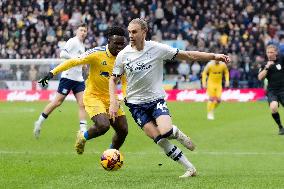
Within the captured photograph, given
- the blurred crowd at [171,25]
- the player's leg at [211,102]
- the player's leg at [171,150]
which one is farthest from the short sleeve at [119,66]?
the blurred crowd at [171,25]

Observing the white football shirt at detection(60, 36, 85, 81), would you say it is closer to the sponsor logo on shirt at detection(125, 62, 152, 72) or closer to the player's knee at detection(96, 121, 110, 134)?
the player's knee at detection(96, 121, 110, 134)

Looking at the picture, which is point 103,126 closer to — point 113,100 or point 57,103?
point 113,100

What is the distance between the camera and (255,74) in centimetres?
3622

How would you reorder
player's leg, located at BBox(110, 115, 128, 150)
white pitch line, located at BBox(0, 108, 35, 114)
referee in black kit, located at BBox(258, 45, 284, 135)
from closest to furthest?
player's leg, located at BBox(110, 115, 128, 150) → referee in black kit, located at BBox(258, 45, 284, 135) → white pitch line, located at BBox(0, 108, 35, 114)

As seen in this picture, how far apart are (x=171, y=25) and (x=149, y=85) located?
29.5 meters

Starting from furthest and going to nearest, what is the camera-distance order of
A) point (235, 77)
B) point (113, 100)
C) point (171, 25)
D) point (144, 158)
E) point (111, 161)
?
point (171, 25)
point (235, 77)
point (144, 158)
point (111, 161)
point (113, 100)

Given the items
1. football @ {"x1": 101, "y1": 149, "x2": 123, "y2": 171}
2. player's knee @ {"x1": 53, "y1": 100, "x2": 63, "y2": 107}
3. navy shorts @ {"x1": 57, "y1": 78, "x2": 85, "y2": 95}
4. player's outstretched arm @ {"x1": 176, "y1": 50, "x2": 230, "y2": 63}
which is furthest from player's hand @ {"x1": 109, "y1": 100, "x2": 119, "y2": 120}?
navy shorts @ {"x1": 57, "y1": 78, "x2": 85, "y2": 95}

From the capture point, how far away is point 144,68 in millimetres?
11492

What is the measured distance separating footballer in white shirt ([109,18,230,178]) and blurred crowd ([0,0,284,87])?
24298 millimetres

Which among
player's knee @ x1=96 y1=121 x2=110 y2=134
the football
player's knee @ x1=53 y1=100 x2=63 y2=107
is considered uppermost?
player's knee @ x1=96 y1=121 x2=110 y2=134

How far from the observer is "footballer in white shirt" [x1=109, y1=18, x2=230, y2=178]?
11320 millimetres

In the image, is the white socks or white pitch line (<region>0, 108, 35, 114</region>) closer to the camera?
the white socks

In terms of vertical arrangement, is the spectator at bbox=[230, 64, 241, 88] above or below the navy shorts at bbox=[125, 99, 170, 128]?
below

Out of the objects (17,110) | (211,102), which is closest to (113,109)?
(211,102)
